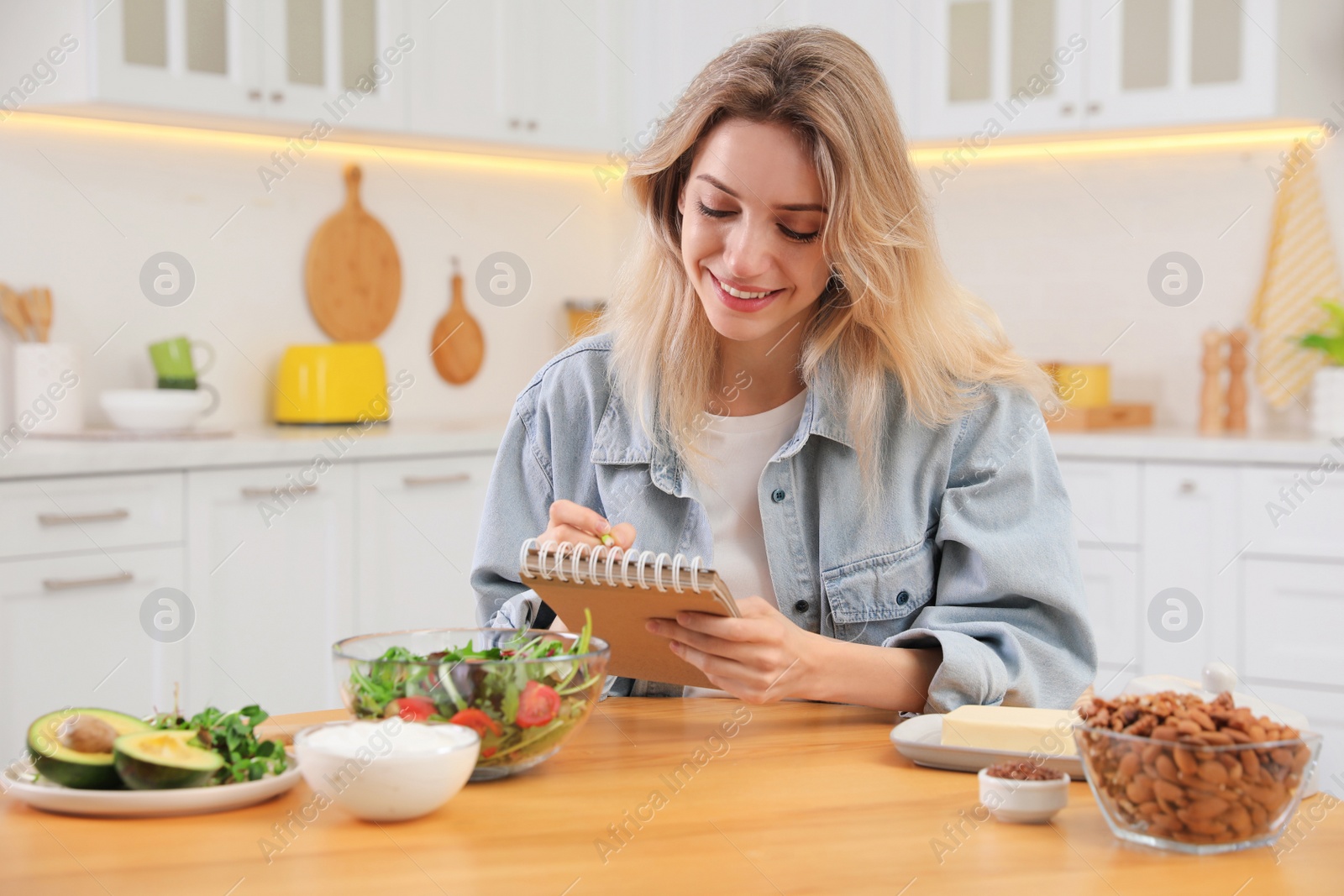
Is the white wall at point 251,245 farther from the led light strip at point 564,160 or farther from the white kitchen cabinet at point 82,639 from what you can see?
the white kitchen cabinet at point 82,639

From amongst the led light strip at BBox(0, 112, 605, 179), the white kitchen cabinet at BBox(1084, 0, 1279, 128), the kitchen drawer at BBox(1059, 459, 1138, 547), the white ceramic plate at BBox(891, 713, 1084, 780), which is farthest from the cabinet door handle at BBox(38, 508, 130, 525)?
the white kitchen cabinet at BBox(1084, 0, 1279, 128)

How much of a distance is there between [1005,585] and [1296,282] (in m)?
2.59

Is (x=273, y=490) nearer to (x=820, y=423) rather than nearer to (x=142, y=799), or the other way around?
(x=820, y=423)

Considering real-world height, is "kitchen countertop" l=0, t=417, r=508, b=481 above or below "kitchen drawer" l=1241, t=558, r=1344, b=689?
above

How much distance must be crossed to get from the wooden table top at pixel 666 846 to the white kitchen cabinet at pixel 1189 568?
2270mm

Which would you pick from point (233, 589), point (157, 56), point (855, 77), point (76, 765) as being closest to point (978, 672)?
point (855, 77)

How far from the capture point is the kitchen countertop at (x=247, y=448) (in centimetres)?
266

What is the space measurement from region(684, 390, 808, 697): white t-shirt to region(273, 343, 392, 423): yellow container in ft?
6.89

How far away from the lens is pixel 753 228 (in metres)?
1.55

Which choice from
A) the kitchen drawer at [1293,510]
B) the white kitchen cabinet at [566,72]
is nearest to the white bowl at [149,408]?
the white kitchen cabinet at [566,72]

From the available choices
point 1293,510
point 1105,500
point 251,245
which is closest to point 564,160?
point 251,245

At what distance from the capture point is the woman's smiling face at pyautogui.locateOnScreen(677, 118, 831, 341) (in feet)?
5.08

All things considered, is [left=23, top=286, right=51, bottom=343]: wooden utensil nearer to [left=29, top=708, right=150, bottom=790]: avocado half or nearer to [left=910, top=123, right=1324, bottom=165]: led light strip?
[left=910, top=123, right=1324, bottom=165]: led light strip

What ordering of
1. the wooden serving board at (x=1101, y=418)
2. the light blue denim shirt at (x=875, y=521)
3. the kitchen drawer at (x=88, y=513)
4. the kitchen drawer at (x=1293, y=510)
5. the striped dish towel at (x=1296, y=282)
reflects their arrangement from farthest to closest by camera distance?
1. the striped dish towel at (x=1296, y=282)
2. the wooden serving board at (x=1101, y=418)
3. the kitchen drawer at (x=1293, y=510)
4. the kitchen drawer at (x=88, y=513)
5. the light blue denim shirt at (x=875, y=521)
